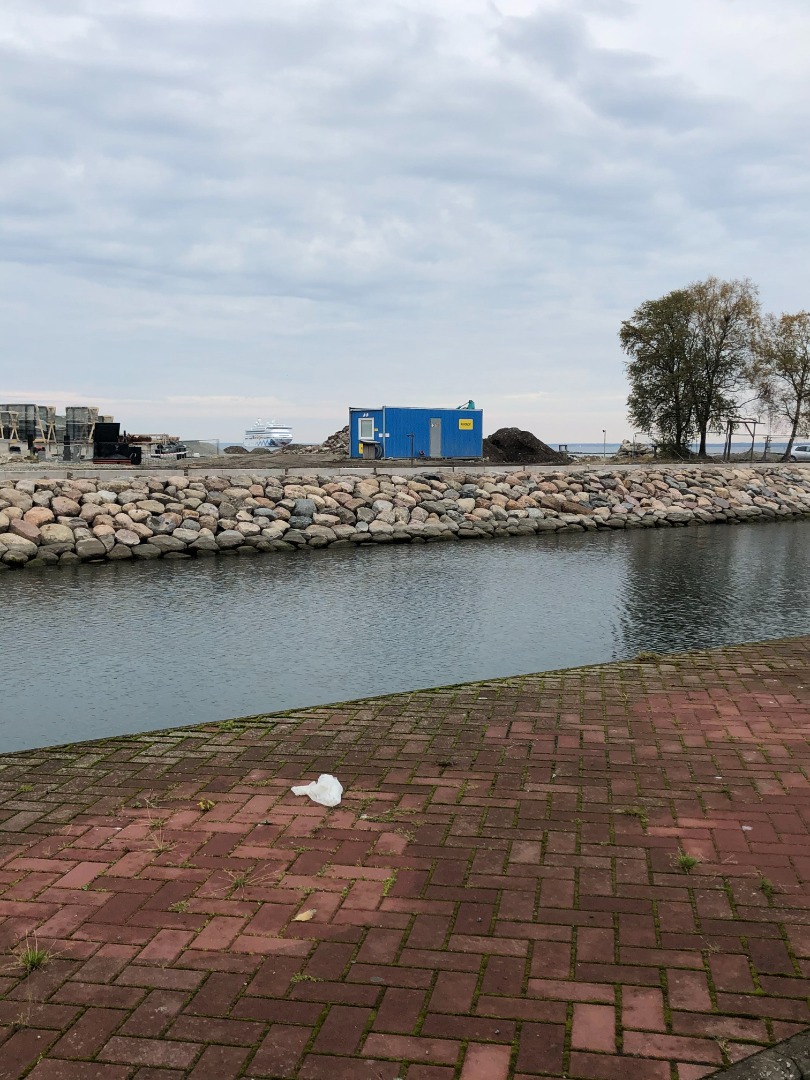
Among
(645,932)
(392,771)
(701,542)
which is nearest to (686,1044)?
(645,932)

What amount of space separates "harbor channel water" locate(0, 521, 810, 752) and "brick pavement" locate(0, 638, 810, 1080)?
2.52 meters

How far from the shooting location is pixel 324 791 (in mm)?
4969

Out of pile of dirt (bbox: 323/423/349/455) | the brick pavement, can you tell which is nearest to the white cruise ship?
pile of dirt (bbox: 323/423/349/455)

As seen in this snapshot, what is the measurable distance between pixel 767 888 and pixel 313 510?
1955 cm

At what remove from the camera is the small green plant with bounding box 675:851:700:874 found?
410 centimetres

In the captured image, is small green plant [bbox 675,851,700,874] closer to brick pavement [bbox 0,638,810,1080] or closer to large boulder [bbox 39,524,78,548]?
brick pavement [bbox 0,638,810,1080]

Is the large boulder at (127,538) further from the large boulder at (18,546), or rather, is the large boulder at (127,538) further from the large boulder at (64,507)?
the large boulder at (18,546)

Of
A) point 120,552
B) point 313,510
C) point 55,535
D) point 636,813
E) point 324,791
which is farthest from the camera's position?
point 313,510

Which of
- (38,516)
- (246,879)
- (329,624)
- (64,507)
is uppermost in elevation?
(64,507)

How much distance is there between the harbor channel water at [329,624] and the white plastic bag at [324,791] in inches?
103

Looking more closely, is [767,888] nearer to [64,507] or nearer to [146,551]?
[146,551]

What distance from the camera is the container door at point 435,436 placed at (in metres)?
40.7

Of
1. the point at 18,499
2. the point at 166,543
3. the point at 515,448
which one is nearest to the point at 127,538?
the point at 166,543

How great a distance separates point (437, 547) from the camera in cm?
2219
